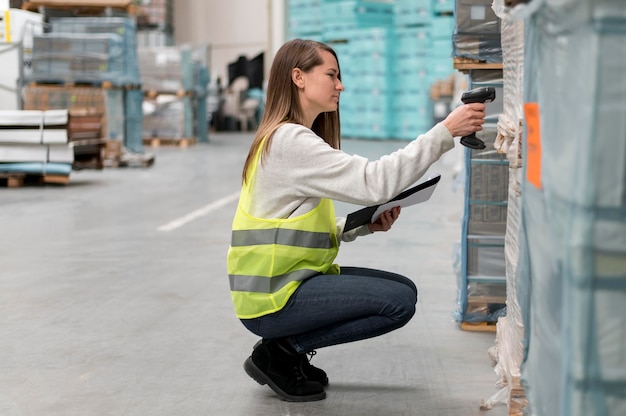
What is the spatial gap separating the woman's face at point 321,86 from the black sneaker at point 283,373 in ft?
2.70

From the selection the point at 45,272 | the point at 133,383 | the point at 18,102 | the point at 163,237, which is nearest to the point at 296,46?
the point at 133,383

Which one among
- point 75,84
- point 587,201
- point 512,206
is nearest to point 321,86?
point 512,206

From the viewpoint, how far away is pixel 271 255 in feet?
9.39

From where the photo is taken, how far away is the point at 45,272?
5277 millimetres

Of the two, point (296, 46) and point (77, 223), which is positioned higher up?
point (296, 46)

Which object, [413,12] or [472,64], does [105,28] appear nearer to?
[413,12]

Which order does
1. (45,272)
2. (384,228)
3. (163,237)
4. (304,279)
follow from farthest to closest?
1. (163,237)
2. (45,272)
3. (384,228)
4. (304,279)

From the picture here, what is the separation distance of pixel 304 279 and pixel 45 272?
2.82 metres

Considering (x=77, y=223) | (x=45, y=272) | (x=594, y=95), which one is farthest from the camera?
(x=77, y=223)

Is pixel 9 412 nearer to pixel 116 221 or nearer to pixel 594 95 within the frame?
pixel 594 95

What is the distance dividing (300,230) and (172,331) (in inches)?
54.1

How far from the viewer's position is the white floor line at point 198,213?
23.3ft

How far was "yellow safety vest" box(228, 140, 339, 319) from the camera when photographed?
9.39 feet

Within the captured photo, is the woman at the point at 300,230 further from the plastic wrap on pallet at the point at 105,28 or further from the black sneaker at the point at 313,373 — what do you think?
the plastic wrap on pallet at the point at 105,28
